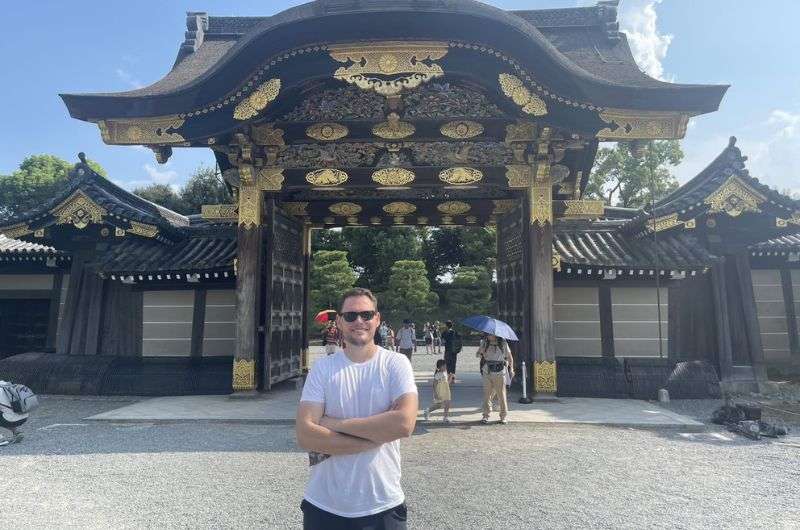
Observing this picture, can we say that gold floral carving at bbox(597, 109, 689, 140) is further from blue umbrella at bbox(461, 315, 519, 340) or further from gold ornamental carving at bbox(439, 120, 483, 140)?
blue umbrella at bbox(461, 315, 519, 340)

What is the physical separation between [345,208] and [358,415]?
886 centimetres

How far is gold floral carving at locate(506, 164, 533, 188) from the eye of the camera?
8.58 metres

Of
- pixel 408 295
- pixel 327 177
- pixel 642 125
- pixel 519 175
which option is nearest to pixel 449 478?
pixel 519 175

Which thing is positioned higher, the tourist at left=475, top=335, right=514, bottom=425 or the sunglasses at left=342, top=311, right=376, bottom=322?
the sunglasses at left=342, top=311, right=376, bottom=322

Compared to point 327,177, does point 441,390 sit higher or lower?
lower

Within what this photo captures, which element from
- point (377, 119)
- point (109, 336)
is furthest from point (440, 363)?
point (109, 336)

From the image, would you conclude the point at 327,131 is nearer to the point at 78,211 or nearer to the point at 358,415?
the point at 78,211

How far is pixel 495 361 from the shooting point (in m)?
6.73

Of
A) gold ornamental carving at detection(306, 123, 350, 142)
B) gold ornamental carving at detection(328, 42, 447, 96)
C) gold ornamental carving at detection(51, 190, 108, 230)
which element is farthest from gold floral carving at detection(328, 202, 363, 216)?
gold ornamental carving at detection(51, 190, 108, 230)

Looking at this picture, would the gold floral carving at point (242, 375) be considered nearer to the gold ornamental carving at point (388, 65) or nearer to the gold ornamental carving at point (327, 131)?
the gold ornamental carving at point (327, 131)

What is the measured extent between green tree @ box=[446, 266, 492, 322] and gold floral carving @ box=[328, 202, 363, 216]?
56.9ft

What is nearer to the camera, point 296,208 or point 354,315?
point 354,315

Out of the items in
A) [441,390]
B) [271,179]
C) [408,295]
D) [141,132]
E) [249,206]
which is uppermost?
[141,132]

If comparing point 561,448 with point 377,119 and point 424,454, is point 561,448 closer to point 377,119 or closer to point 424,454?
point 424,454
